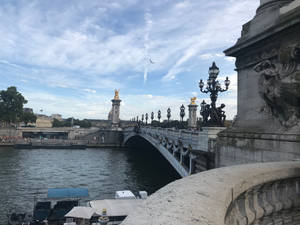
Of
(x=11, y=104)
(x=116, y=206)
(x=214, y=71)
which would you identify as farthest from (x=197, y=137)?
(x=11, y=104)

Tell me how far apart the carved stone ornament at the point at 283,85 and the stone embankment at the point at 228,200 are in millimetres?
2741

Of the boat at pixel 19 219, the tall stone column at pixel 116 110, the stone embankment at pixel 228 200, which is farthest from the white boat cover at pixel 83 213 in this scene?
the tall stone column at pixel 116 110

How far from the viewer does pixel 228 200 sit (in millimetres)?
2211

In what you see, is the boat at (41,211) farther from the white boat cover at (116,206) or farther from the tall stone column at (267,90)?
the tall stone column at (267,90)

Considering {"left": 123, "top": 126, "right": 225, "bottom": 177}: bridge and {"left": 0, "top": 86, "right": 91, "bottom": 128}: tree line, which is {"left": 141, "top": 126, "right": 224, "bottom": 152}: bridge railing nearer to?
{"left": 123, "top": 126, "right": 225, "bottom": 177}: bridge

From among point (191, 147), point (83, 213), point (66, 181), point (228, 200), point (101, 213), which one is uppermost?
point (228, 200)

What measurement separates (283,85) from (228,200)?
4.78m

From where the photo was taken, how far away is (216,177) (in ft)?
9.04

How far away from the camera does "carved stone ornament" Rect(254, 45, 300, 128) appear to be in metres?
5.79

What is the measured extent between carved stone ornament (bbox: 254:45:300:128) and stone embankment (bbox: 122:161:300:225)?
8.99 ft

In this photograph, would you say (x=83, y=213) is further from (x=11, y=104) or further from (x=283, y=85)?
(x=11, y=104)

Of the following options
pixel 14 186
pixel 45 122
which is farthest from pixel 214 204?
pixel 45 122

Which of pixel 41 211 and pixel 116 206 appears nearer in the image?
pixel 116 206

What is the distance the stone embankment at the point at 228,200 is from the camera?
1.71 metres
